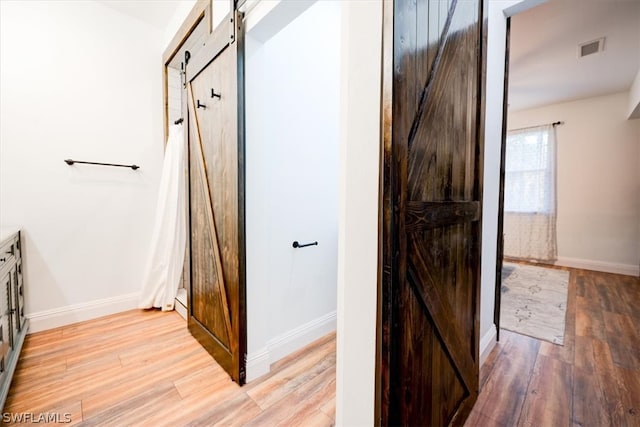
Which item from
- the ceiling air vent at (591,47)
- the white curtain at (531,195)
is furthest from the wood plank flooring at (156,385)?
the white curtain at (531,195)

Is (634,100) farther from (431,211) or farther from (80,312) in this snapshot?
(80,312)

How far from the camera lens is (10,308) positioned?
1.57 meters

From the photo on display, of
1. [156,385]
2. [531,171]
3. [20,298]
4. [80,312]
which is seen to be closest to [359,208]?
[156,385]

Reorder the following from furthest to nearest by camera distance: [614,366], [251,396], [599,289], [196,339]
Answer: [599,289] < [196,339] < [614,366] < [251,396]

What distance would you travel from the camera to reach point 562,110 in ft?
13.9

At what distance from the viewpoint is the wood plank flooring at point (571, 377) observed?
134cm

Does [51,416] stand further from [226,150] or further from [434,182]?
[434,182]

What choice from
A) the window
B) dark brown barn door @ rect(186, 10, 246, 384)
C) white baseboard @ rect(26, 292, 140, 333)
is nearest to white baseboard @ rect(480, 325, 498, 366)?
dark brown barn door @ rect(186, 10, 246, 384)

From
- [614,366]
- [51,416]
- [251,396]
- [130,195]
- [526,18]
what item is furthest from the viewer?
[130,195]

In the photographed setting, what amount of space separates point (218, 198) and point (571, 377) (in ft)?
8.25

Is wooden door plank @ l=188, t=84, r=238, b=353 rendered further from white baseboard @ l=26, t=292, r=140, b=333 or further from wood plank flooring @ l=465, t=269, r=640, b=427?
white baseboard @ l=26, t=292, r=140, b=333

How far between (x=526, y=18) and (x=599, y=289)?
126 inches

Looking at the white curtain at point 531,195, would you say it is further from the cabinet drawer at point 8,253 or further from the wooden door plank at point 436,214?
the cabinet drawer at point 8,253

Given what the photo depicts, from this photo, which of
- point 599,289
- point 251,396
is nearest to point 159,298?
point 251,396
